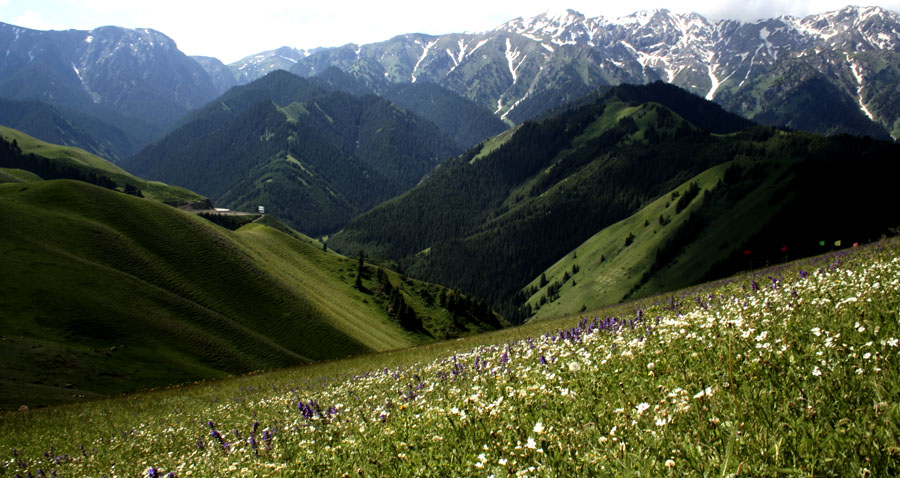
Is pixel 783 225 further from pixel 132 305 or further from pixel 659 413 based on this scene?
pixel 659 413

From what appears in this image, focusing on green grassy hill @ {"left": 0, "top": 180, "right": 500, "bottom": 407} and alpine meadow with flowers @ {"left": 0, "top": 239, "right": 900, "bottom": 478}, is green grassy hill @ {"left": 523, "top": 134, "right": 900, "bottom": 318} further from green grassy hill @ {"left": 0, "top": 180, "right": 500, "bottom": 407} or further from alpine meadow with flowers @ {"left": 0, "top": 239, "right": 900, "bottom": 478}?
alpine meadow with flowers @ {"left": 0, "top": 239, "right": 900, "bottom": 478}

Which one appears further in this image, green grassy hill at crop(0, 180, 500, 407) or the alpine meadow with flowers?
green grassy hill at crop(0, 180, 500, 407)

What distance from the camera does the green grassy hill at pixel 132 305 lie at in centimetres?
4140

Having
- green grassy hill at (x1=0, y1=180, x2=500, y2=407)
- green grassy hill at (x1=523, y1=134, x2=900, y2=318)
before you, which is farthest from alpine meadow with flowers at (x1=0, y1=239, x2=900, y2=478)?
green grassy hill at (x1=523, y1=134, x2=900, y2=318)

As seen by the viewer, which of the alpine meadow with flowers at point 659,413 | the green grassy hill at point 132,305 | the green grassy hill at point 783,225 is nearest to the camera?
the alpine meadow with flowers at point 659,413

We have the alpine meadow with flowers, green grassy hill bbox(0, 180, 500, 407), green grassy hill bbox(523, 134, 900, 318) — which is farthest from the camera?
green grassy hill bbox(523, 134, 900, 318)

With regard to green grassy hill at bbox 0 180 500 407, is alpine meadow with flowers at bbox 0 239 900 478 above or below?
above

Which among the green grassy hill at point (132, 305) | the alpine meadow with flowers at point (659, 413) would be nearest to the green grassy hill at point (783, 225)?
the green grassy hill at point (132, 305)

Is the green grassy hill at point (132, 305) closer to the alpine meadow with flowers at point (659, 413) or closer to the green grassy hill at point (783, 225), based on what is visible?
the alpine meadow with flowers at point (659, 413)

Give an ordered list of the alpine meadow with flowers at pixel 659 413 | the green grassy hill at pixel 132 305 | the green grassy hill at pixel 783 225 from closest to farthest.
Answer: the alpine meadow with flowers at pixel 659 413 < the green grassy hill at pixel 132 305 < the green grassy hill at pixel 783 225

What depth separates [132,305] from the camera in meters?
52.6

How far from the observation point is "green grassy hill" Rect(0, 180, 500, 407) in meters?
41.4

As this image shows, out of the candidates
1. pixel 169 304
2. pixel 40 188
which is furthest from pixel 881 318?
pixel 40 188

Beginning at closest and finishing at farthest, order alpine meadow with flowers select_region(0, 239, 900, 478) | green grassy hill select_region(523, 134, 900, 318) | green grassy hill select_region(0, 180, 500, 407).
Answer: alpine meadow with flowers select_region(0, 239, 900, 478), green grassy hill select_region(0, 180, 500, 407), green grassy hill select_region(523, 134, 900, 318)
